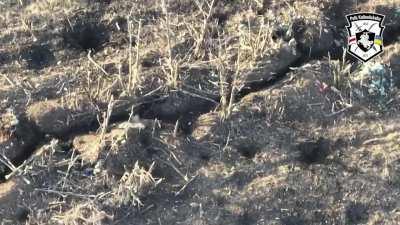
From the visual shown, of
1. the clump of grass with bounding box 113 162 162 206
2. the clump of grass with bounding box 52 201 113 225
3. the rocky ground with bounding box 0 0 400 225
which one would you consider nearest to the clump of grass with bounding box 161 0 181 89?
the rocky ground with bounding box 0 0 400 225

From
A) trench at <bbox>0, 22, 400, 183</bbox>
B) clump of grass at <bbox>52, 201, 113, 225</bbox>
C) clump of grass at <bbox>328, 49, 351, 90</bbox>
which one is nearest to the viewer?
clump of grass at <bbox>52, 201, 113, 225</bbox>

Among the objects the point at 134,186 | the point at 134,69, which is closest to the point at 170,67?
the point at 134,69

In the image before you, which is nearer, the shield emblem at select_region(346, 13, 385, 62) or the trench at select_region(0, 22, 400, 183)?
the trench at select_region(0, 22, 400, 183)

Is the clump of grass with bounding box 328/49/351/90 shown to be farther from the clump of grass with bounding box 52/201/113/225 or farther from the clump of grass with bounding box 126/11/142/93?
the clump of grass with bounding box 52/201/113/225

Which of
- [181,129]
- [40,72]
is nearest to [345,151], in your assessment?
[181,129]

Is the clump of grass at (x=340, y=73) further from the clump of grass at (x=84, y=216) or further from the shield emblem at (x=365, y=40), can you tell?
the clump of grass at (x=84, y=216)

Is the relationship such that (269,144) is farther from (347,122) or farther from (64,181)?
(64,181)

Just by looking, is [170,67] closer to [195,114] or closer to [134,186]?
[195,114]
